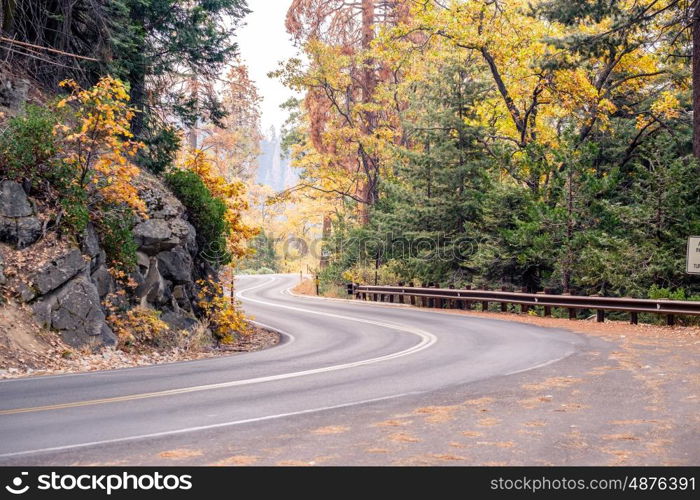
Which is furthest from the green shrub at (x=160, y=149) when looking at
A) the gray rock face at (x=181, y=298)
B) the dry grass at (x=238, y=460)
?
the dry grass at (x=238, y=460)

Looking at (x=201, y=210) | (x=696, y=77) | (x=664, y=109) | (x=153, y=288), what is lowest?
(x=153, y=288)

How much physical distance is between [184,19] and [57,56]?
502 cm

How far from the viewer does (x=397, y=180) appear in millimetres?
37594

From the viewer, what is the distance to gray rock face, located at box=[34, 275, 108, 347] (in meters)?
13.9

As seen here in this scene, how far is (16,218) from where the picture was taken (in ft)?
46.7

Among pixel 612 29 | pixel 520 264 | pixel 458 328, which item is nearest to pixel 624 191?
pixel 520 264

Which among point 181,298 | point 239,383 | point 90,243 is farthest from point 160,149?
point 239,383

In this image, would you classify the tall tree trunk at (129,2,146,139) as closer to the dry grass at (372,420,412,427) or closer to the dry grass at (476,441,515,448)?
the dry grass at (372,420,412,427)

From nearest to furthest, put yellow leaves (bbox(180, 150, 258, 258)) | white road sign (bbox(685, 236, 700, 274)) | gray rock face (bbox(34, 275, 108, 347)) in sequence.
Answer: gray rock face (bbox(34, 275, 108, 347))
white road sign (bbox(685, 236, 700, 274))
yellow leaves (bbox(180, 150, 258, 258))

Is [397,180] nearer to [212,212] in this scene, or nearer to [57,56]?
[212,212]

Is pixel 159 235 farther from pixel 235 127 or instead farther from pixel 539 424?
pixel 235 127

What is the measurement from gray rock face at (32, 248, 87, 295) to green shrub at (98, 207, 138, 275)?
160cm

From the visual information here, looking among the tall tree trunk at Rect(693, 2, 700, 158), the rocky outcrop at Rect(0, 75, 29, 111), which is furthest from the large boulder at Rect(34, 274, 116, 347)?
the tall tree trunk at Rect(693, 2, 700, 158)

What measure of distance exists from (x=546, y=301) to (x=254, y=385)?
14.8m
